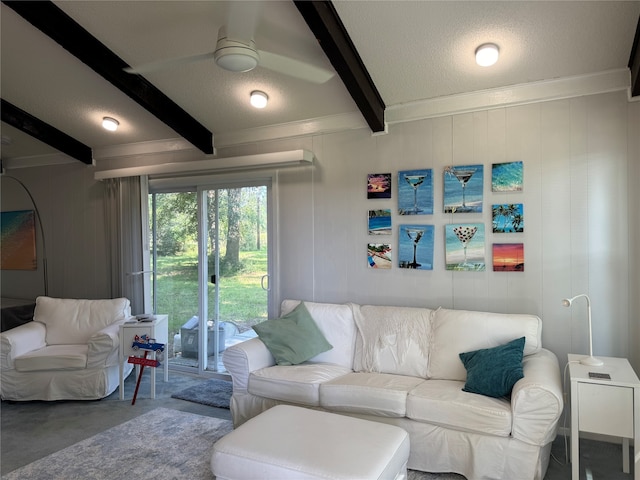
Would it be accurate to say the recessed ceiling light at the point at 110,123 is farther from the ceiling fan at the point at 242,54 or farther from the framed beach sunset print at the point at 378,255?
the framed beach sunset print at the point at 378,255

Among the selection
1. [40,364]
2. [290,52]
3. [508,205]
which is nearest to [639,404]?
[508,205]

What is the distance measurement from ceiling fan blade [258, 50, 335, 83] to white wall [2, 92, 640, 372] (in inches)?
47.1

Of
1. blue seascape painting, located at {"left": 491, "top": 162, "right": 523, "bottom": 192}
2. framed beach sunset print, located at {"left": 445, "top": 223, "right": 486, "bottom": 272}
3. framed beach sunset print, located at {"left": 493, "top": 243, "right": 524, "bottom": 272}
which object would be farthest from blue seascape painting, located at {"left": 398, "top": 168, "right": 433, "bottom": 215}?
framed beach sunset print, located at {"left": 493, "top": 243, "right": 524, "bottom": 272}

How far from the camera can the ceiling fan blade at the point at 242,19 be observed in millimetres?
2035

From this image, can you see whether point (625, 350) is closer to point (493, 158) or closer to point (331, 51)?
point (493, 158)

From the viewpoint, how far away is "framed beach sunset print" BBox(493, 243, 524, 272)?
3.12 m

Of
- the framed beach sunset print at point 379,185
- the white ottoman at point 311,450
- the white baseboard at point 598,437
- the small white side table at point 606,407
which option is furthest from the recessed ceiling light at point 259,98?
the white baseboard at point 598,437

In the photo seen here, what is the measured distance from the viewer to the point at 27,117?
4480 mm

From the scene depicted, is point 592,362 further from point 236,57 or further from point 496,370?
point 236,57

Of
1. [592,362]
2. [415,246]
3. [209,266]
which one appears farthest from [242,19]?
[209,266]

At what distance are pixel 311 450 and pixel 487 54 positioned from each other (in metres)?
2.49

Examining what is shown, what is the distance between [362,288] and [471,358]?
1.16 m

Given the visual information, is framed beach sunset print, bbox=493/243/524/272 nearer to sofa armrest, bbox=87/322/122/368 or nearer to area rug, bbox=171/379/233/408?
area rug, bbox=171/379/233/408

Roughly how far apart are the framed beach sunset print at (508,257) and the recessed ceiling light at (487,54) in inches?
48.6
